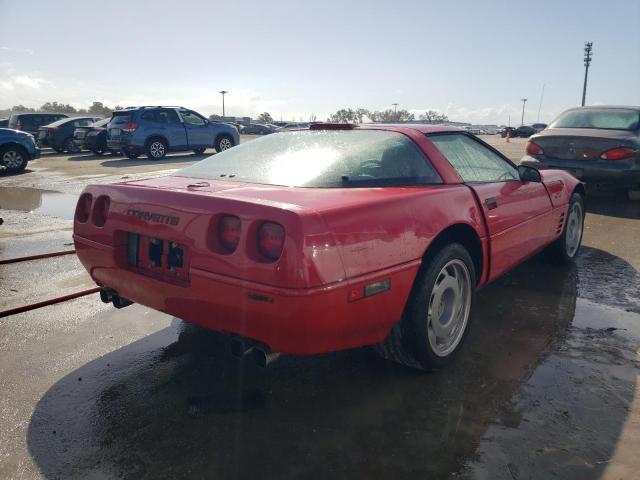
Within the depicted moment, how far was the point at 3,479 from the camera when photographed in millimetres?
1866

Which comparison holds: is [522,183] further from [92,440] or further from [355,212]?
[92,440]

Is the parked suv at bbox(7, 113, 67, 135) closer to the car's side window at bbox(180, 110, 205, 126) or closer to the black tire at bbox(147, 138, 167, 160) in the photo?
the black tire at bbox(147, 138, 167, 160)

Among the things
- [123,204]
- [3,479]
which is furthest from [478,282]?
[3,479]

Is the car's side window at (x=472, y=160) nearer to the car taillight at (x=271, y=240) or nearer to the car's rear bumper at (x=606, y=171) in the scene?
the car taillight at (x=271, y=240)

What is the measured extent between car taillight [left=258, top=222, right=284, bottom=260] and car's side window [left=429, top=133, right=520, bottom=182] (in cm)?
141

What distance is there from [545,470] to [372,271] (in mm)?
1021

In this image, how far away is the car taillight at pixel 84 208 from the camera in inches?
110

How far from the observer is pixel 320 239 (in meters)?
1.91

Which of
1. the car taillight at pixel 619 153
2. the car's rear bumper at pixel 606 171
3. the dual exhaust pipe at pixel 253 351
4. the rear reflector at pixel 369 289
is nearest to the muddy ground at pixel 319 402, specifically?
the dual exhaust pipe at pixel 253 351

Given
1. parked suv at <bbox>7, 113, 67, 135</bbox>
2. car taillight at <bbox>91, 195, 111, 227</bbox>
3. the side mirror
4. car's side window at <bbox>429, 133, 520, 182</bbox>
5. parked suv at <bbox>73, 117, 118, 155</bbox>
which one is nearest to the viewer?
car taillight at <bbox>91, 195, 111, 227</bbox>

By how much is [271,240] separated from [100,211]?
4.11 feet

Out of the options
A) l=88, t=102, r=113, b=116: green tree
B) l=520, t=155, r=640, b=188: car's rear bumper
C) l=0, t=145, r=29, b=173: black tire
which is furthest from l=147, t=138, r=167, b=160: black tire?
l=88, t=102, r=113, b=116: green tree

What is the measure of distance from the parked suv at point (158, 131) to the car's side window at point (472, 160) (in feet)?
41.8

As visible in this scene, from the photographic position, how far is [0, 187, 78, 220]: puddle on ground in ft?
24.0
